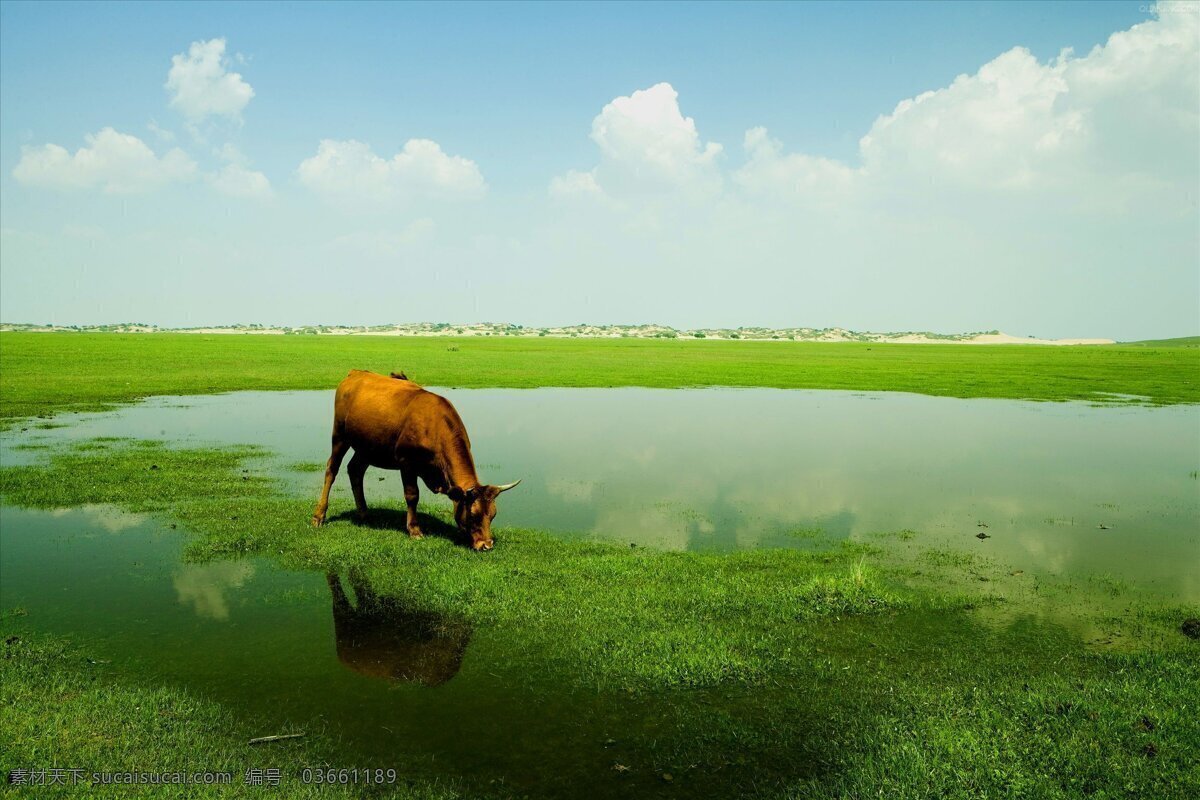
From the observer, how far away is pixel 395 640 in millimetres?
9148

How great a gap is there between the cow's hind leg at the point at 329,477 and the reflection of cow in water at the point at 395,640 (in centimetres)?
391

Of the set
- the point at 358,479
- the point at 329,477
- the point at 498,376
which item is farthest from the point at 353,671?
the point at 498,376

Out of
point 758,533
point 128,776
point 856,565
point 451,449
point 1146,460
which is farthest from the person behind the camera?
point 1146,460

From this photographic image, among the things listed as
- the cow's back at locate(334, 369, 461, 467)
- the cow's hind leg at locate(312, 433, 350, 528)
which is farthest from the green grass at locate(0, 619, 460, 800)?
the cow's back at locate(334, 369, 461, 467)

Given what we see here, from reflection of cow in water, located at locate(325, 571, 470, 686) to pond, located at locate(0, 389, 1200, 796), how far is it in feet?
0.11

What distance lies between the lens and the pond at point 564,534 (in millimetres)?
7203

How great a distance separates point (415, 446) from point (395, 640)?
200 inches

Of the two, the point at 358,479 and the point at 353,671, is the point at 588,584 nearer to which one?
the point at 353,671

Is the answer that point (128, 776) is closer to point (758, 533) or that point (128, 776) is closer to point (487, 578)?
point (487, 578)

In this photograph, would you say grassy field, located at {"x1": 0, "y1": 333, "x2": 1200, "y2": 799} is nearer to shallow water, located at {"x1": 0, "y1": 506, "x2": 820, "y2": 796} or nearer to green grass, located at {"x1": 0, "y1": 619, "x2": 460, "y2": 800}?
green grass, located at {"x1": 0, "y1": 619, "x2": 460, "y2": 800}

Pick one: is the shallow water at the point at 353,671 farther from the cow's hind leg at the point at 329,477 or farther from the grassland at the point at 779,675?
the cow's hind leg at the point at 329,477

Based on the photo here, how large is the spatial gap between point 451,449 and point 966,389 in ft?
159

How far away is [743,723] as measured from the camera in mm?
7312

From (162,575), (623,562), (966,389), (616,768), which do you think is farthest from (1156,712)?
(966,389)
